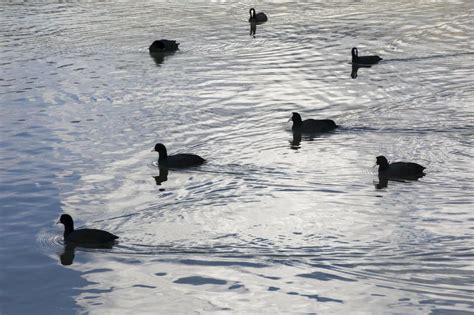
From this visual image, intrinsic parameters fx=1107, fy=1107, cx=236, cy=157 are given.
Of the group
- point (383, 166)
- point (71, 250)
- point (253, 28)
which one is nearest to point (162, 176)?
point (71, 250)

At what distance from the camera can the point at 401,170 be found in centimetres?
2495

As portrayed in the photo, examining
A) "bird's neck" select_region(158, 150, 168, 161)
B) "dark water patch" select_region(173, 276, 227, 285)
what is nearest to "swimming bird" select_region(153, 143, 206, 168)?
"bird's neck" select_region(158, 150, 168, 161)

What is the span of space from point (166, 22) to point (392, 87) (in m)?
Answer: 15.1

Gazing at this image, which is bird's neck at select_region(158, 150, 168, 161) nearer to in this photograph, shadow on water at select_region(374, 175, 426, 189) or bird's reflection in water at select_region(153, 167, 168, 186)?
bird's reflection in water at select_region(153, 167, 168, 186)

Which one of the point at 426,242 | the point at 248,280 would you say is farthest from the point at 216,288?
the point at 426,242

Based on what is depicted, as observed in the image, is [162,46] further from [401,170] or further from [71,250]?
[71,250]

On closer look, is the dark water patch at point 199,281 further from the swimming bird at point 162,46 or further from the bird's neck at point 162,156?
the swimming bird at point 162,46

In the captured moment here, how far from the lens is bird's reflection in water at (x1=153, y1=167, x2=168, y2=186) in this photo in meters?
26.0

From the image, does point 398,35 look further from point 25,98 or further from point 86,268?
point 86,268

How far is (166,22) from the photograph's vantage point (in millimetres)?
46250

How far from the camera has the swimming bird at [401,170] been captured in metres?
24.9

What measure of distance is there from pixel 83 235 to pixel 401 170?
24.7 feet

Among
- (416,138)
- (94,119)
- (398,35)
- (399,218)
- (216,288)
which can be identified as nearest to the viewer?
(216,288)

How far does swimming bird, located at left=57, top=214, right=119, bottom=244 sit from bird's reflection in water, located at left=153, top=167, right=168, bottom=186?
150 inches
